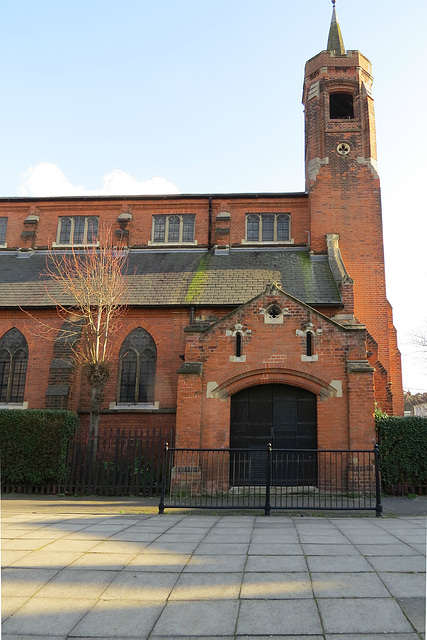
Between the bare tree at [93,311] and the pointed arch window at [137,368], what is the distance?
0.62 m

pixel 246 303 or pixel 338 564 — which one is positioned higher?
pixel 246 303

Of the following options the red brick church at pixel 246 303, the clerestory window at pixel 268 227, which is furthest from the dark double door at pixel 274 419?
the clerestory window at pixel 268 227

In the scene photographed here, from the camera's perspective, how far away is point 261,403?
13703 mm

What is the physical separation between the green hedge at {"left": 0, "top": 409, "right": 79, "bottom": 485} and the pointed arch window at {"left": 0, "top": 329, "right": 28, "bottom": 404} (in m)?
3.67

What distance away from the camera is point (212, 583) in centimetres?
472

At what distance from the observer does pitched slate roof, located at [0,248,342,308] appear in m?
17.1

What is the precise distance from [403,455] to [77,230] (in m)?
17.3

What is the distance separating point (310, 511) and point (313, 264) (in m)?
11.4

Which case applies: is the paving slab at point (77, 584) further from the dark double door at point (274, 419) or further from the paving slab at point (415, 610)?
the dark double door at point (274, 419)

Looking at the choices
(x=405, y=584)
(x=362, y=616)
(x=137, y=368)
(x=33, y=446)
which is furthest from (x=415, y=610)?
(x=137, y=368)

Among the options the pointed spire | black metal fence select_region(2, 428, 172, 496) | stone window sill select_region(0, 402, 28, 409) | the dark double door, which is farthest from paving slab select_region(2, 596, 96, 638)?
the pointed spire

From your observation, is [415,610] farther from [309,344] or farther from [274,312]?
[274,312]

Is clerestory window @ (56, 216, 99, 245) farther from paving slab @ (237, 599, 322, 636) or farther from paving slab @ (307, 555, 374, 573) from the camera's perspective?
paving slab @ (237, 599, 322, 636)

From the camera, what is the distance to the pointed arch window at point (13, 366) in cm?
1705
